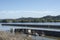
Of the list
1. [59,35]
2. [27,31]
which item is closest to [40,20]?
[27,31]

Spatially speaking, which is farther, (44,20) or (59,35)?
(44,20)

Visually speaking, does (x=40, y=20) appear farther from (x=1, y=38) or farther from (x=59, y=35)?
(x=1, y=38)

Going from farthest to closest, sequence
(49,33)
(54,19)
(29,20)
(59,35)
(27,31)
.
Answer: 1. (29,20)
2. (54,19)
3. (27,31)
4. (49,33)
5. (59,35)

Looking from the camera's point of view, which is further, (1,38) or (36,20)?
(36,20)

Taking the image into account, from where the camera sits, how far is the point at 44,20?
87.3 metres

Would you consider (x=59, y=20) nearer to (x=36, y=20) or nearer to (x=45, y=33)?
(x=36, y=20)

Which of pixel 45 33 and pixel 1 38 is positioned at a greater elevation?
pixel 1 38

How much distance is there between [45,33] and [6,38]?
60.3 feet

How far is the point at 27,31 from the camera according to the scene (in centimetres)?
3075

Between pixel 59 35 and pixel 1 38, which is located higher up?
pixel 1 38

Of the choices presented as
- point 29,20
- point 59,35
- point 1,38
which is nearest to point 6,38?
point 1,38

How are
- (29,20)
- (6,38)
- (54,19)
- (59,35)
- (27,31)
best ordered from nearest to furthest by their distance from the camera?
(6,38) < (59,35) < (27,31) < (54,19) < (29,20)

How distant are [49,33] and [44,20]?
59950 mm

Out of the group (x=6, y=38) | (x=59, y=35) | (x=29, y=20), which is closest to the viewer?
(x=6, y=38)
